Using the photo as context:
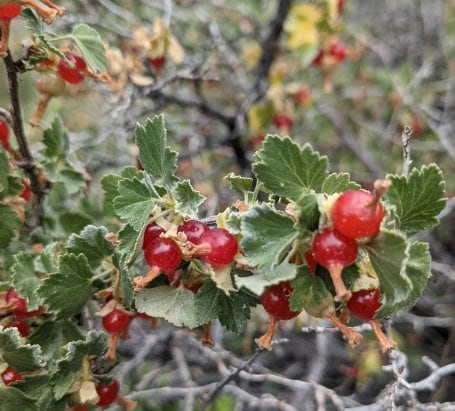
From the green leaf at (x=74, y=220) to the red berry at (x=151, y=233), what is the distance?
0.42 m

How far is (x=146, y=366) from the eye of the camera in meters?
1.91

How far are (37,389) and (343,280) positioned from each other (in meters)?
0.55

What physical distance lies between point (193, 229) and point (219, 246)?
6 centimetres

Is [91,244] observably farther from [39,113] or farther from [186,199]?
[39,113]

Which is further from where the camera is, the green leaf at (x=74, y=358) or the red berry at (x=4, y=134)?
the red berry at (x=4, y=134)

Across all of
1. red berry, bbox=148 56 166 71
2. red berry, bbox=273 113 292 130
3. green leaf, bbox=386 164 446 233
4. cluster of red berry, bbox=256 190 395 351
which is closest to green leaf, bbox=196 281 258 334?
cluster of red berry, bbox=256 190 395 351

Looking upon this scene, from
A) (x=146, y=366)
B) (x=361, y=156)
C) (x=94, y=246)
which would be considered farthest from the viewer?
(x=361, y=156)

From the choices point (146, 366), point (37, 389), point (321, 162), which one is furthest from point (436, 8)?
point (37, 389)

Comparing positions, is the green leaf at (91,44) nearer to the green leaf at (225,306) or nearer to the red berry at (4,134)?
the red berry at (4,134)

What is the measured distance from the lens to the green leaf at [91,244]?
919 mm

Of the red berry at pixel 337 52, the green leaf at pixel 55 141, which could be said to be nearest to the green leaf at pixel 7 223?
A: the green leaf at pixel 55 141

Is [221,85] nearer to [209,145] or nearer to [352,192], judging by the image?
[209,145]

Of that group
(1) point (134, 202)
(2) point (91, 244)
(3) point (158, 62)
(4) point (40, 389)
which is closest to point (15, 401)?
(4) point (40, 389)

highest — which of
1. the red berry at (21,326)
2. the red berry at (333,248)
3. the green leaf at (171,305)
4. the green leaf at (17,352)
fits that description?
the red berry at (333,248)
